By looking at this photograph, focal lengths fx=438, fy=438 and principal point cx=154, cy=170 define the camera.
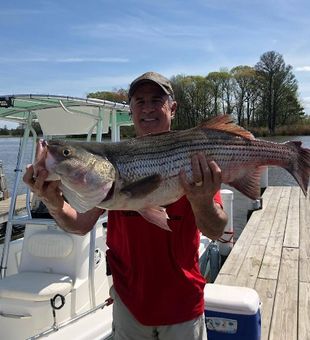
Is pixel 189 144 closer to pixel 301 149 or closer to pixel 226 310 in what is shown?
pixel 301 149

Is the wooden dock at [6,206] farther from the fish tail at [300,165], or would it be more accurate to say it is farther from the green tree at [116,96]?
the fish tail at [300,165]

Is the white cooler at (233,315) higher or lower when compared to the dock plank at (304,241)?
higher

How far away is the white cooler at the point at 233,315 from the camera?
3.46 metres

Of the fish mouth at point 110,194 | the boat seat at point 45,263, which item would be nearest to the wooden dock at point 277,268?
the boat seat at point 45,263

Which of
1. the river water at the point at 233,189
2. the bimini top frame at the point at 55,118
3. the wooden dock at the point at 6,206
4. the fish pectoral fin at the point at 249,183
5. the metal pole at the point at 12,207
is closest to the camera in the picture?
the fish pectoral fin at the point at 249,183

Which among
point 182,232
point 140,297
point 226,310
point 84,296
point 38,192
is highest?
point 38,192

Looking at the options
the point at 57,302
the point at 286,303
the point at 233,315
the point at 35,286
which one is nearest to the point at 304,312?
the point at 286,303

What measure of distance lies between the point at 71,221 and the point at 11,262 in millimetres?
3970

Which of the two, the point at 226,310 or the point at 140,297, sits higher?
the point at 140,297

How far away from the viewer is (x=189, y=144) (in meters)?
2.38

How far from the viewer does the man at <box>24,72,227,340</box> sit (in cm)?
237

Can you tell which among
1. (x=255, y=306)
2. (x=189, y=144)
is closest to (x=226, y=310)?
(x=255, y=306)

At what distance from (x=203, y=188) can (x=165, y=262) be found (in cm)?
50

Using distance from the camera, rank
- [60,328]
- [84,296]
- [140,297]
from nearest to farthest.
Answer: [140,297] < [60,328] < [84,296]
